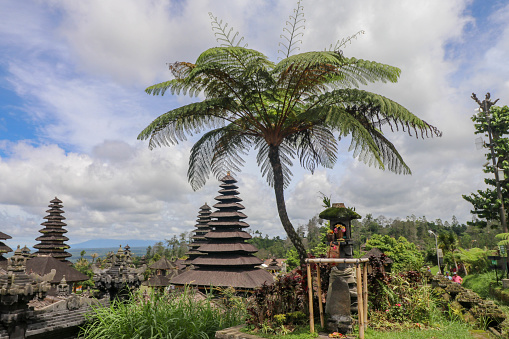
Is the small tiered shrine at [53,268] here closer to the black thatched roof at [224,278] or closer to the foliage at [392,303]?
the black thatched roof at [224,278]

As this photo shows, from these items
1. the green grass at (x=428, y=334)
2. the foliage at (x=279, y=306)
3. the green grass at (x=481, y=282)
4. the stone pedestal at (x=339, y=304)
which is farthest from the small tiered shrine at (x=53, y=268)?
the green grass at (x=481, y=282)

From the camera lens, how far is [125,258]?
34.5 feet

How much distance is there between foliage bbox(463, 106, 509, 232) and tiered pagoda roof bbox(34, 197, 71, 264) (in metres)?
35.4

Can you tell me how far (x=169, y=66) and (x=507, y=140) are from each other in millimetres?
22469

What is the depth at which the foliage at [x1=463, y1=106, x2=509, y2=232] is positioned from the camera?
21469 millimetres

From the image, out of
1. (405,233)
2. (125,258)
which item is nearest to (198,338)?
(125,258)

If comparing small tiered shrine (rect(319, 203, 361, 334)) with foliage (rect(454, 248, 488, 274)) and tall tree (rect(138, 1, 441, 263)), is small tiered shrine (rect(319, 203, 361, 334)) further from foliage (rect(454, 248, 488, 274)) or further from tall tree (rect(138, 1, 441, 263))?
foliage (rect(454, 248, 488, 274))

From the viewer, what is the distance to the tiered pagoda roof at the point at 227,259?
21.9m

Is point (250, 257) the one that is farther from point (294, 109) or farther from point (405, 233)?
point (405, 233)

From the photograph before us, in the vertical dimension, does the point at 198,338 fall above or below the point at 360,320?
below

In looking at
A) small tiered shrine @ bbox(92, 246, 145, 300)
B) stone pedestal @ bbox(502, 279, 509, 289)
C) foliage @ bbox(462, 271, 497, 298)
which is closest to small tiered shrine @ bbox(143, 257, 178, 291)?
small tiered shrine @ bbox(92, 246, 145, 300)

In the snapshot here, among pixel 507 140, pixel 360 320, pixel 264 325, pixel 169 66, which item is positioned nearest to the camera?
pixel 360 320

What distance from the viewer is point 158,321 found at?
283 inches

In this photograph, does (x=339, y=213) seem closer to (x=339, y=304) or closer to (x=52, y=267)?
(x=339, y=304)
